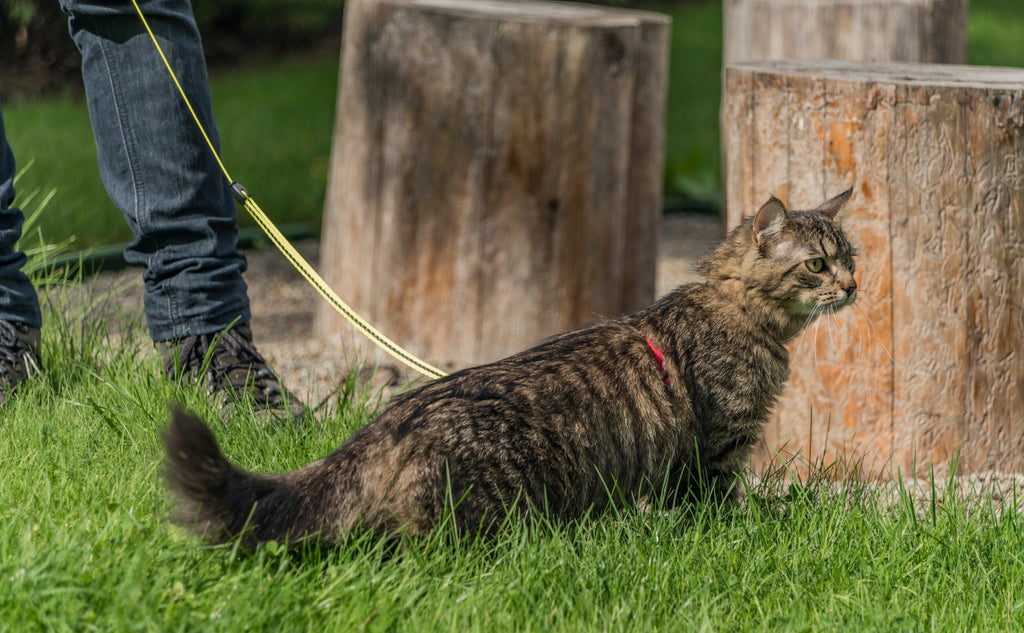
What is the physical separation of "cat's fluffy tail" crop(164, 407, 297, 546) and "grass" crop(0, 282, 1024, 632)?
1.7 inches

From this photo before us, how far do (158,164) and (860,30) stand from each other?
4.40 metres

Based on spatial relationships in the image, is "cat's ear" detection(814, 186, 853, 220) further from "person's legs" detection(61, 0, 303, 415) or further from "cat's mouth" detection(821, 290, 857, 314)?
"person's legs" detection(61, 0, 303, 415)

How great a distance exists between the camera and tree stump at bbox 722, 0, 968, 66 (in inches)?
238

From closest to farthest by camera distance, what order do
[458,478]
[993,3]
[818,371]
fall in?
[458,478]
[818,371]
[993,3]

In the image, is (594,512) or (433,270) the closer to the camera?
(594,512)

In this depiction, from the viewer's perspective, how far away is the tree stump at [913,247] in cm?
→ 338

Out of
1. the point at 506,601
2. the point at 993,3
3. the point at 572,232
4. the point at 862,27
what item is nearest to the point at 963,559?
the point at 506,601

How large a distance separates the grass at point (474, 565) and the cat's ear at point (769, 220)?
27.0 inches

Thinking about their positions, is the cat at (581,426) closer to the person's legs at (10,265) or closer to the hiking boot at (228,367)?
the hiking boot at (228,367)

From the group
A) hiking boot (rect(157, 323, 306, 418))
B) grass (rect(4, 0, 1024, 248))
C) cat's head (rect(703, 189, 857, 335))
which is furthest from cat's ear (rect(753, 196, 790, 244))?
grass (rect(4, 0, 1024, 248))

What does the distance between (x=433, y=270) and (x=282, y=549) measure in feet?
8.87

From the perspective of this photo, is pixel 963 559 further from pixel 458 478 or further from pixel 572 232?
pixel 572 232

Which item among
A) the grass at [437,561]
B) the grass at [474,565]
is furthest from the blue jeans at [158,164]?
the grass at [474,565]

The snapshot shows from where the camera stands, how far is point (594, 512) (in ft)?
8.60
